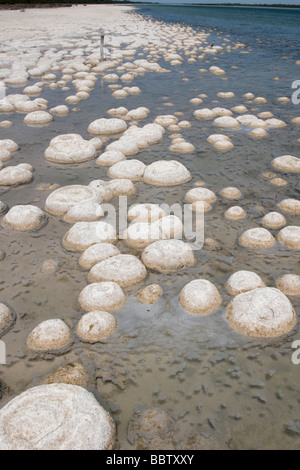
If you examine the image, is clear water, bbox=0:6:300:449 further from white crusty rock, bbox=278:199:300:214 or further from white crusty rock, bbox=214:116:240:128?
white crusty rock, bbox=214:116:240:128

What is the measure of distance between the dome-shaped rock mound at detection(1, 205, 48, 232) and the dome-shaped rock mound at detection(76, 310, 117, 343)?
1.64 meters

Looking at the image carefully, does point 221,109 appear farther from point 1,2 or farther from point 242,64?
point 1,2

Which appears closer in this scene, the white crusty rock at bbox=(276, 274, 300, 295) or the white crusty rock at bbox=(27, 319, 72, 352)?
the white crusty rock at bbox=(27, 319, 72, 352)

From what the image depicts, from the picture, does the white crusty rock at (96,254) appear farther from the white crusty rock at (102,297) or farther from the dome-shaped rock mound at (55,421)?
the dome-shaped rock mound at (55,421)

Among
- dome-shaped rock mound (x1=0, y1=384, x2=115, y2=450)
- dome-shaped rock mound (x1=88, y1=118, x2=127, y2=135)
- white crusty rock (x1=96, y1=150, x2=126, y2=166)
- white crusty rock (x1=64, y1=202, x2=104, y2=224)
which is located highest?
dome-shaped rock mound (x1=88, y1=118, x2=127, y2=135)

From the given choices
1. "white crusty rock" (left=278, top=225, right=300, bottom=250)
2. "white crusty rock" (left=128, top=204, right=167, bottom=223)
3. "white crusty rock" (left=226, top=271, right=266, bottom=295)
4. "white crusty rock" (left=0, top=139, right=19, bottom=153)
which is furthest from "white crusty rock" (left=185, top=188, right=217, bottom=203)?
"white crusty rock" (left=0, top=139, right=19, bottom=153)

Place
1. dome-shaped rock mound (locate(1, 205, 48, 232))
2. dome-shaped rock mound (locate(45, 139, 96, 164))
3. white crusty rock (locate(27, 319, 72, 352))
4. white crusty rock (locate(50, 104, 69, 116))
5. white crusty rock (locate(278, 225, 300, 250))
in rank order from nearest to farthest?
white crusty rock (locate(27, 319, 72, 352)) < white crusty rock (locate(278, 225, 300, 250)) < dome-shaped rock mound (locate(1, 205, 48, 232)) < dome-shaped rock mound (locate(45, 139, 96, 164)) < white crusty rock (locate(50, 104, 69, 116))

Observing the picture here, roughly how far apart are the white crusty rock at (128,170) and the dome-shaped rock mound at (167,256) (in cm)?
170

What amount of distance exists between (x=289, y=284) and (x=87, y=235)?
77.8 inches

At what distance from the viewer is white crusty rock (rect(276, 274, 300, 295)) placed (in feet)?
10.4

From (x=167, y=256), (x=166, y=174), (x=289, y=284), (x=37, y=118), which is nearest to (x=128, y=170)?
(x=166, y=174)

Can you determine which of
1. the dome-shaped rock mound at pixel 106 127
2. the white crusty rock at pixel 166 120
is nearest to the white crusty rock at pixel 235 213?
the dome-shaped rock mound at pixel 106 127

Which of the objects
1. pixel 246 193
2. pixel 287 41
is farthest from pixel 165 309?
pixel 287 41

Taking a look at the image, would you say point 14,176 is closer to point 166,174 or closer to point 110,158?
point 110,158
